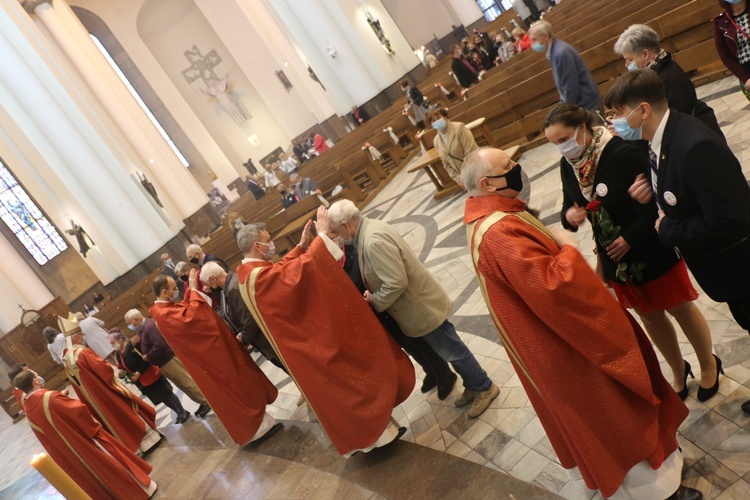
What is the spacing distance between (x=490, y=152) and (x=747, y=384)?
5.83 ft

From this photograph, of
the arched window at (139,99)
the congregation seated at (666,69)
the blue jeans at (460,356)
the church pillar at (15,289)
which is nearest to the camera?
the congregation seated at (666,69)

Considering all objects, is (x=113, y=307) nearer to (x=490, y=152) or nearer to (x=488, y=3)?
(x=490, y=152)

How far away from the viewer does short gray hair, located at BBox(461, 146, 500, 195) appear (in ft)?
8.84

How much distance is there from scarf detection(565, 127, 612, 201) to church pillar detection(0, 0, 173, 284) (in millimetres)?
20695

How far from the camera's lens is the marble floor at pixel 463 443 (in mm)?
2971

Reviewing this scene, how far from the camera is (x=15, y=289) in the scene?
894 inches

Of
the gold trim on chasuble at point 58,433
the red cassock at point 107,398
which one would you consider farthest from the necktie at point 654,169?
the red cassock at point 107,398

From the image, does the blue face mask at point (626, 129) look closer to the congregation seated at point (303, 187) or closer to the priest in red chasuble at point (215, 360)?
the priest in red chasuble at point (215, 360)

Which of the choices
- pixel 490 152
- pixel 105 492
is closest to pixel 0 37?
pixel 105 492

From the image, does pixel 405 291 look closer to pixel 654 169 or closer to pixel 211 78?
pixel 654 169

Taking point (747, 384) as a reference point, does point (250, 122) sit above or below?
above

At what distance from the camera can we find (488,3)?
29.3m

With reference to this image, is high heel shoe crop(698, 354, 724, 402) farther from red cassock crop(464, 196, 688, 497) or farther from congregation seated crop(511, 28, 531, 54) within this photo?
congregation seated crop(511, 28, 531, 54)

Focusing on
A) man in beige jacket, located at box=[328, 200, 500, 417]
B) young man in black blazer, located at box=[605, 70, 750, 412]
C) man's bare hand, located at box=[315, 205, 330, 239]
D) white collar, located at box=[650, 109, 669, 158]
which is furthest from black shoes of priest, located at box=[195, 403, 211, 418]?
white collar, located at box=[650, 109, 669, 158]
